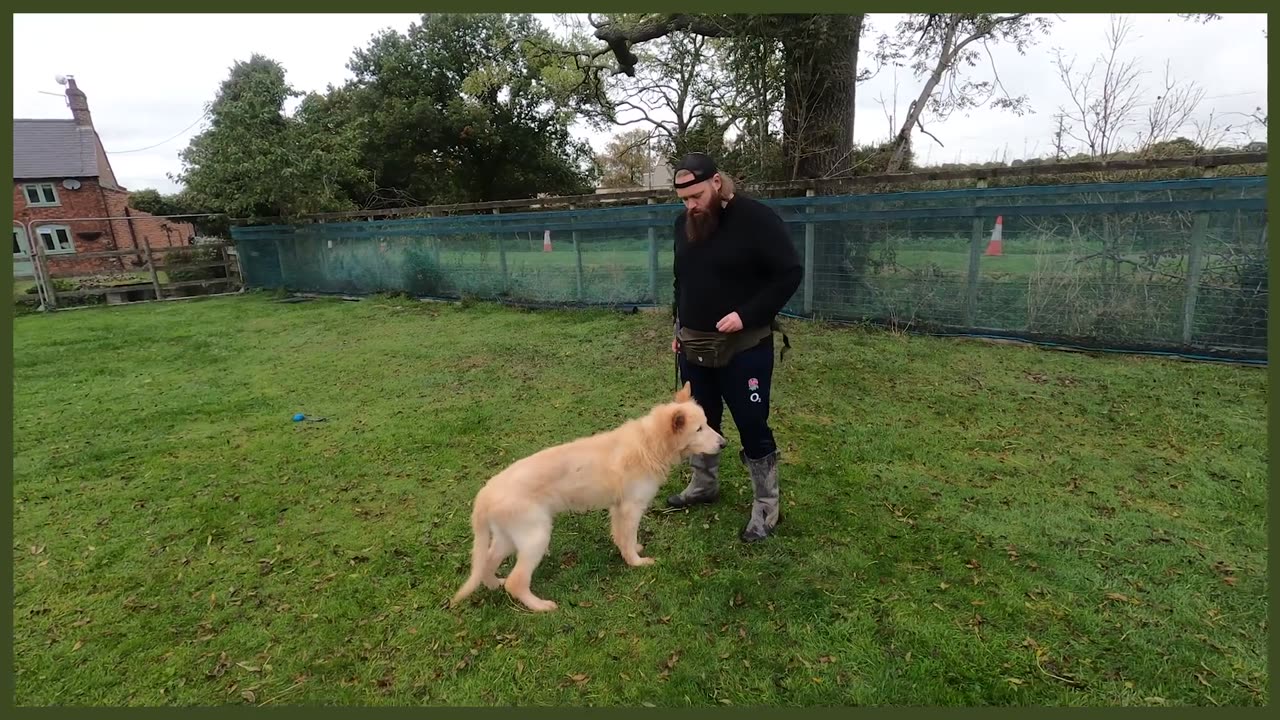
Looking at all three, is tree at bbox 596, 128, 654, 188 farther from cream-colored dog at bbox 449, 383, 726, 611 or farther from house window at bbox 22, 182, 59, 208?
cream-colored dog at bbox 449, 383, 726, 611

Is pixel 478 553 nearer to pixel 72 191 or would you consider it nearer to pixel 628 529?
pixel 628 529

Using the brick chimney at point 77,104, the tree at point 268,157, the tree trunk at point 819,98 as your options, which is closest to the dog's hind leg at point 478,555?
the tree trunk at point 819,98

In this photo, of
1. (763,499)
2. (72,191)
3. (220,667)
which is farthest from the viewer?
(72,191)

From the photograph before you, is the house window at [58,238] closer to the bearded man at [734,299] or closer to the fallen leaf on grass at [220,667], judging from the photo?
the fallen leaf on grass at [220,667]

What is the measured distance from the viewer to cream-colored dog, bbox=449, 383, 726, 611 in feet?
9.37

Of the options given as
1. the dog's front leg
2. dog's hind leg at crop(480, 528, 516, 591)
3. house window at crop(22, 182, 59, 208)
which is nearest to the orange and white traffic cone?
the dog's front leg

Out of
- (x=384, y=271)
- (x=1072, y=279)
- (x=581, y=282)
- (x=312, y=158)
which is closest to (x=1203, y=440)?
(x=1072, y=279)

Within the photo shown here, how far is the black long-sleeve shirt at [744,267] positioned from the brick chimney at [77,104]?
40230mm

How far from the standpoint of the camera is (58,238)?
26625 millimetres

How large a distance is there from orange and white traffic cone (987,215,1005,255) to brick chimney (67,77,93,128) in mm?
40462

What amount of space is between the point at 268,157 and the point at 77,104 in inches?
1025

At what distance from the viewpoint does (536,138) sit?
30.6 m

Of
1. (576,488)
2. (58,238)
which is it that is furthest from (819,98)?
(58,238)

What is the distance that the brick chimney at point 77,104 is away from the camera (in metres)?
29.8
